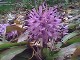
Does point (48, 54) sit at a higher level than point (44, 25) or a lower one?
lower

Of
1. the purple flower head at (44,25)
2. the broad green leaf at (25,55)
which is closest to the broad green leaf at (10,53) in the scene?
the broad green leaf at (25,55)

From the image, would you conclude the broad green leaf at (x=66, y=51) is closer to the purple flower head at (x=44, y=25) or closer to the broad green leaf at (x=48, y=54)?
the broad green leaf at (x=48, y=54)

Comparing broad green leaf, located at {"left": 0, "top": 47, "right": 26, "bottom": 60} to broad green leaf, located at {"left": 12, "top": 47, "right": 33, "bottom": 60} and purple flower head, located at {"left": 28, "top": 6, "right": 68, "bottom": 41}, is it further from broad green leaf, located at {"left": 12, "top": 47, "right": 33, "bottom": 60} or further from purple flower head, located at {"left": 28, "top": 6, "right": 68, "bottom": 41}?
purple flower head, located at {"left": 28, "top": 6, "right": 68, "bottom": 41}

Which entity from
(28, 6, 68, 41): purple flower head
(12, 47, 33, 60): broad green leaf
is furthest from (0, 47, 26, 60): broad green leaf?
(28, 6, 68, 41): purple flower head

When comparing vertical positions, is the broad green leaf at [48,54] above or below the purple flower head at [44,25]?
below

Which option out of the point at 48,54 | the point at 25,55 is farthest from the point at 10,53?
the point at 48,54

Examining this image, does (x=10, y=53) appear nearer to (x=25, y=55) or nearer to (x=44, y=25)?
(x=25, y=55)

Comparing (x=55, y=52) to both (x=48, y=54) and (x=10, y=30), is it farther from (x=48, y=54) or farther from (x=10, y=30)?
(x=10, y=30)

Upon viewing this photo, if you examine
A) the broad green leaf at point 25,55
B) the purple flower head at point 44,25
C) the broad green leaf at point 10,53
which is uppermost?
the purple flower head at point 44,25
